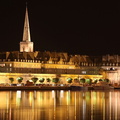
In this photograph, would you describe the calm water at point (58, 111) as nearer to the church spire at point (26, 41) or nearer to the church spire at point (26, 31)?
the church spire at point (26, 31)

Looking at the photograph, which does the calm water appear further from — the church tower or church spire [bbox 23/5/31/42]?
the church tower

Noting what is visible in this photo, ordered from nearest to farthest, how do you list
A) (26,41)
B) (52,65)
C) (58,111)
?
(58,111) < (26,41) < (52,65)

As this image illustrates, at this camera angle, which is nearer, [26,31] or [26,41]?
[26,31]

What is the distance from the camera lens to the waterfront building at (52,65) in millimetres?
111125

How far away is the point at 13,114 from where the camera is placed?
42.4 meters

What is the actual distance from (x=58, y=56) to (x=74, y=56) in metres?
5.80

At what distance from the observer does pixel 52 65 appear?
400 feet

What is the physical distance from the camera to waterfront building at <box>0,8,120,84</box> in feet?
365

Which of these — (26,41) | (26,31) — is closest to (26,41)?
(26,41)

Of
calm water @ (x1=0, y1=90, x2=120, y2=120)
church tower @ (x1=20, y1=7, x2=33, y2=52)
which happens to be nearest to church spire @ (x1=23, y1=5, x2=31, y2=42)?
church tower @ (x1=20, y1=7, x2=33, y2=52)

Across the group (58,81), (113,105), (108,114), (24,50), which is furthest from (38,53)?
(108,114)

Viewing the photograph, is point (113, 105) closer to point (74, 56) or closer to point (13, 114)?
point (13, 114)

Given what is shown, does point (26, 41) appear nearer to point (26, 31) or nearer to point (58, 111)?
point (26, 31)

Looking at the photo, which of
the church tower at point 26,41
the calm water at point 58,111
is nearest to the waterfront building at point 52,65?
the church tower at point 26,41
